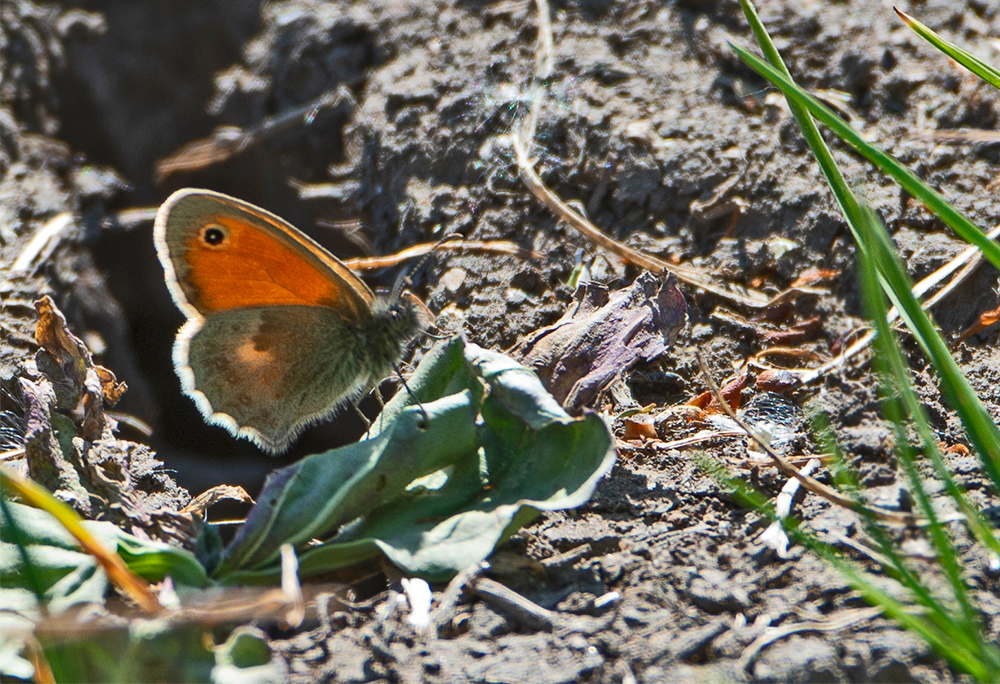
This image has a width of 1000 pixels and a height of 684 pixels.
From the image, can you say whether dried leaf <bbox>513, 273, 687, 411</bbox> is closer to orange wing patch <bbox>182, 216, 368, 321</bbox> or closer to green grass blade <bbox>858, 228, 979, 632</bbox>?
orange wing patch <bbox>182, 216, 368, 321</bbox>

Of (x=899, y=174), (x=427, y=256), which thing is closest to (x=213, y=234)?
(x=427, y=256)

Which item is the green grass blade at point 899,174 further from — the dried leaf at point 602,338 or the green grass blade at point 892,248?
the dried leaf at point 602,338

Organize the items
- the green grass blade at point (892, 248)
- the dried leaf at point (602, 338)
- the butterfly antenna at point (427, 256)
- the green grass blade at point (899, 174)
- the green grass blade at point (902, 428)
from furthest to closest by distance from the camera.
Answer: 1. the butterfly antenna at point (427, 256)
2. the dried leaf at point (602, 338)
3. the green grass blade at point (899, 174)
4. the green grass blade at point (892, 248)
5. the green grass blade at point (902, 428)

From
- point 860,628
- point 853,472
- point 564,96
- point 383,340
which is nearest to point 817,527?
point 853,472

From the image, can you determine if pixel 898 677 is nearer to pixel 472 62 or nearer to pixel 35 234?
pixel 472 62

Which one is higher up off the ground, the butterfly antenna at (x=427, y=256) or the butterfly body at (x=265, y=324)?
the butterfly antenna at (x=427, y=256)

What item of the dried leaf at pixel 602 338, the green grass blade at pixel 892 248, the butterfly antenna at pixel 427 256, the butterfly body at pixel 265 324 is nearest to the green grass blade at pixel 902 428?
the green grass blade at pixel 892 248

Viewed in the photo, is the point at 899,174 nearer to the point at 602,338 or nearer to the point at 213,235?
the point at 602,338
